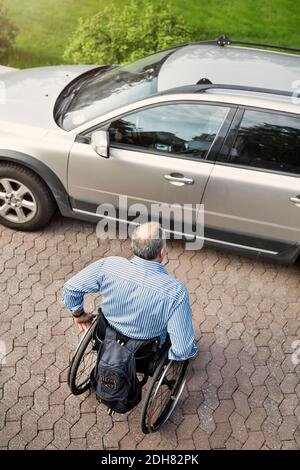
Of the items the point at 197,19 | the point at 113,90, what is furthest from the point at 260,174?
the point at 197,19

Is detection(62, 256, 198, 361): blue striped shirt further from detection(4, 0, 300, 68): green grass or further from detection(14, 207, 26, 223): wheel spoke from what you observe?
detection(4, 0, 300, 68): green grass

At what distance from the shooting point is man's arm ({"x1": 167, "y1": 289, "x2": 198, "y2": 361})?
3.12 metres

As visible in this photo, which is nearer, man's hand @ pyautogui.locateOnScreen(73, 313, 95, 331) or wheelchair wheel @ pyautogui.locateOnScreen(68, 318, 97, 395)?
wheelchair wheel @ pyautogui.locateOnScreen(68, 318, 97, 395)

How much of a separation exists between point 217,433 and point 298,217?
6.24 ft

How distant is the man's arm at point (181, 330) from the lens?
10.2 ft

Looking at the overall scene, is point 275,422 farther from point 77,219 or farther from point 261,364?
point 77,219

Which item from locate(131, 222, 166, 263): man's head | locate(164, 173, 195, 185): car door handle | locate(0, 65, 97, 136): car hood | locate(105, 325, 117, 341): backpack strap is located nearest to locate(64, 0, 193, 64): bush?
locate(0, 65, 97, 136): car hood

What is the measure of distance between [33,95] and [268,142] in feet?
7.50

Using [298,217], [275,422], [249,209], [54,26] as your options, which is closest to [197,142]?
[249,209]

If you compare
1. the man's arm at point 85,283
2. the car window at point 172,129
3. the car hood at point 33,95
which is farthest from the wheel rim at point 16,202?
the man's arm at point 85,283

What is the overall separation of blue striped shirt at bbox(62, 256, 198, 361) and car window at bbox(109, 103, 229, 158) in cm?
153

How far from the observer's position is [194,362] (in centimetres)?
431

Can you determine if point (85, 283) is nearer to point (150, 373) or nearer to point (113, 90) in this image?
point (150, 373)

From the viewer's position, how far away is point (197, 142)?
435 cm
